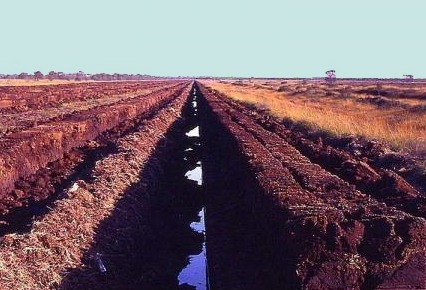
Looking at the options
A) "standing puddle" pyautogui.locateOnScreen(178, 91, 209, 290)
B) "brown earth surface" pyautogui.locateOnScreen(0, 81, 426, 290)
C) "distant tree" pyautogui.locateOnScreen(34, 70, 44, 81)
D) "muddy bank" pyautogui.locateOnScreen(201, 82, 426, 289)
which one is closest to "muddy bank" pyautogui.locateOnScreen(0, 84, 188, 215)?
"brown earth surface" pyautogui.locateOnScreen(0, 81, 426, 290)

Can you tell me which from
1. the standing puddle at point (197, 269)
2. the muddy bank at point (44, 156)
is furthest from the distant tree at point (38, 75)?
the standing puddle at point (197, 269)

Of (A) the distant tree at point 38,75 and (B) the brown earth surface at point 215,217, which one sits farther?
(A) the distant tree at point 38,75

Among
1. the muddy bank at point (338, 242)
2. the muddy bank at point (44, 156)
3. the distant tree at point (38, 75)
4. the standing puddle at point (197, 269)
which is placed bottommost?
the distant tree at point (38, 75)

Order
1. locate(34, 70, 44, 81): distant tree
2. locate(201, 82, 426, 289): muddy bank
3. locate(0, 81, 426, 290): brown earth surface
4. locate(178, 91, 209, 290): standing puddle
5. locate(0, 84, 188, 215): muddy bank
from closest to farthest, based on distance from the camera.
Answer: locate(201, 82, 426, 289): muddy bank → locate(0, 81, 426, 290): brown earth surface → locate(178, 91, 209, 290): standing puddle → locate(0, 84, 188, 215): muddy bank → locate(34, 70, 44, 81): distant tree

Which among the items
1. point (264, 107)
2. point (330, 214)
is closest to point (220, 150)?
point (330, 214)

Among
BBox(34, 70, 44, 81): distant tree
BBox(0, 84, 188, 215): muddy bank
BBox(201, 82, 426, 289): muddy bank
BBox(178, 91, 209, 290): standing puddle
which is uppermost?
BBox(201, 82, 426, 289): muddy bank

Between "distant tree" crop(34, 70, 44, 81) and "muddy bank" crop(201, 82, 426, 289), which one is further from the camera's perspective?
"distant tree" crop(34, 70, 44, 81)

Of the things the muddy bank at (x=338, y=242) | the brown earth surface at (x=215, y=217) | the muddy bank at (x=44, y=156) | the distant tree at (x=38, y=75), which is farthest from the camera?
the distant tree at (x=38, y=75)

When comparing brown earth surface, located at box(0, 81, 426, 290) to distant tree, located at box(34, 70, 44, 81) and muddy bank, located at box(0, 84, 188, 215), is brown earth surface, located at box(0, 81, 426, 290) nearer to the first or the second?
muddy bank, located at box(0, 84, 188, 215)

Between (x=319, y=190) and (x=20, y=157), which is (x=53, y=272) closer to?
(x=319, y=190)

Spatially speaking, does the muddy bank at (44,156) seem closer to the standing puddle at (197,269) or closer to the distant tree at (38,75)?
the standing puddle at (197,269)

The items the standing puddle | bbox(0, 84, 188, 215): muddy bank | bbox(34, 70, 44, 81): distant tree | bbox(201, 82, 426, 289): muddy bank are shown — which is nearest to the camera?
bbox(201, 82, 426, 289): muddy bank

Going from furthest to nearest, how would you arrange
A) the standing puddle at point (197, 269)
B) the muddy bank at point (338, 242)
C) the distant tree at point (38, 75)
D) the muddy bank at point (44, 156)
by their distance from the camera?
the distant tree at point (38, 75) → the muddy bank at point (44, 156) → the standing puddle at point (197, 269) → the muddy bank at point (338, 242)

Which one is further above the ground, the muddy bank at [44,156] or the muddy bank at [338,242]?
the muddy bank at [338,242]
